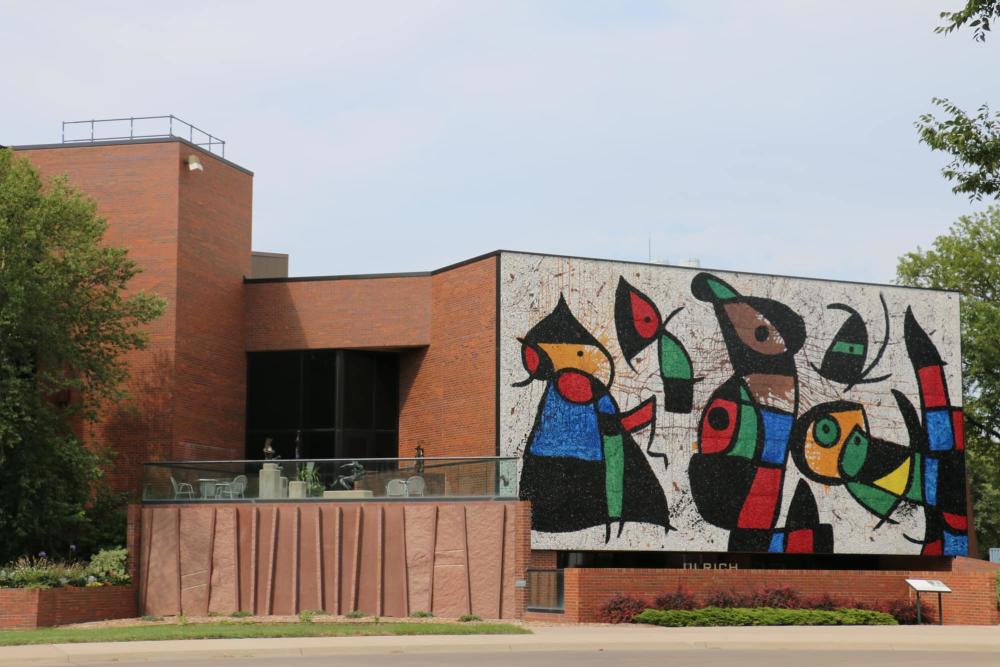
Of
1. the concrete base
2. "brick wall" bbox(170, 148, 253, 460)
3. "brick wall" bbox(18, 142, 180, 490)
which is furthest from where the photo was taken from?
"brick wall" bbox(170, 148, 253, 460)

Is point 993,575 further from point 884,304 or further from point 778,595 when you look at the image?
point 884,304

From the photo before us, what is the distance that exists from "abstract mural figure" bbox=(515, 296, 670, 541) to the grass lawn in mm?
7230

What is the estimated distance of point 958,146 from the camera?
17812 millimetres

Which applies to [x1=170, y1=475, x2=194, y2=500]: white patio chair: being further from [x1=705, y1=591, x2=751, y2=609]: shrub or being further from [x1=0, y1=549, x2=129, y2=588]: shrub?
[x1=705, y1=591, x2=751, y2=609]: shrub

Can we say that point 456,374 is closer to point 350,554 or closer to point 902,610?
point 350,554

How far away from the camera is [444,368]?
38750 mm

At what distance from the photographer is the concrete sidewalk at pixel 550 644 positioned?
21.8 m

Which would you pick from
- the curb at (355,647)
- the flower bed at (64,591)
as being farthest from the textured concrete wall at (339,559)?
the curb at (355,647)

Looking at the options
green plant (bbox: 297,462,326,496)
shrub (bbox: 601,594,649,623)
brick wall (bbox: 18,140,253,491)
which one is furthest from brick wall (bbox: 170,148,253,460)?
shrub (bbox: 601,594,649,623)

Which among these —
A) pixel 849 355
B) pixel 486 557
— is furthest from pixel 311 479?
pixel 849 355

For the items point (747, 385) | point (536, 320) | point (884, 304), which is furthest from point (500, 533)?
point (884, 304)

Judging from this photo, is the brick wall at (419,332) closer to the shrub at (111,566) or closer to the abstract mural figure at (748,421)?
the abstract mural figure at (748,421)

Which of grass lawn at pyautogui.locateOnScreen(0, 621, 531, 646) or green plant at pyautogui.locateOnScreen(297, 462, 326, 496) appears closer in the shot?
grass lawn at pyautogui.locateOnScreen(0, 621, 531, 646)

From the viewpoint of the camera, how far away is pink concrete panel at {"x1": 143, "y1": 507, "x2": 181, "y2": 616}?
3369cm
